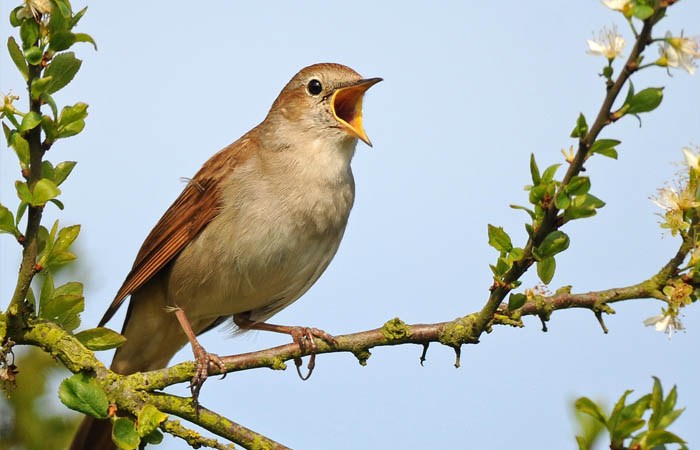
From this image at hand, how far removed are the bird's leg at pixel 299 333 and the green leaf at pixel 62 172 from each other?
1139 mm

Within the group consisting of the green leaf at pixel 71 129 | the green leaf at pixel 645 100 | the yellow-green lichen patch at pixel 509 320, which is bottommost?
the yellow-green lichen patch at pixel 509 320

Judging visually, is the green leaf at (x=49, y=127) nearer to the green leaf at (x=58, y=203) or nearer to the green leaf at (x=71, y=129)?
the green leaf at (x=71, y=129)

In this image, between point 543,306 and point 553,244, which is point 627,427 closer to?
point 553,244

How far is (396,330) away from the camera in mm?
3492

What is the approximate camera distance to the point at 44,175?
3.06 meters

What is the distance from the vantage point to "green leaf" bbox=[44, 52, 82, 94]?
2.96 metres

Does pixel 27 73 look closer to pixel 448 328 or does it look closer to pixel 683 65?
pixel 448 328

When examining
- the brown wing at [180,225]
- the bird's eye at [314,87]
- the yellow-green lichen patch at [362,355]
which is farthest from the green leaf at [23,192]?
the bird's eye at [314,87]

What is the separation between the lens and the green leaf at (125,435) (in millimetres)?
2924

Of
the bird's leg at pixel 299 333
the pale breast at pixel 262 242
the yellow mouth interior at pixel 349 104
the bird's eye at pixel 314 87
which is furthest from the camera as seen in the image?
the bird's eye at pixel 314 87

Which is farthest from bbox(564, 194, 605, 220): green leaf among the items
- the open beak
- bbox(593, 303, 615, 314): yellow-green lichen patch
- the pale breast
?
the open beak

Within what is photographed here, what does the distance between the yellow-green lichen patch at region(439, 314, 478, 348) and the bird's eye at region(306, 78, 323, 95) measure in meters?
2.47

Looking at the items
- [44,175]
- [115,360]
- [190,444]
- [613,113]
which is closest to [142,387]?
[190,444]

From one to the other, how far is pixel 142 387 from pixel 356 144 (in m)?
2.36
